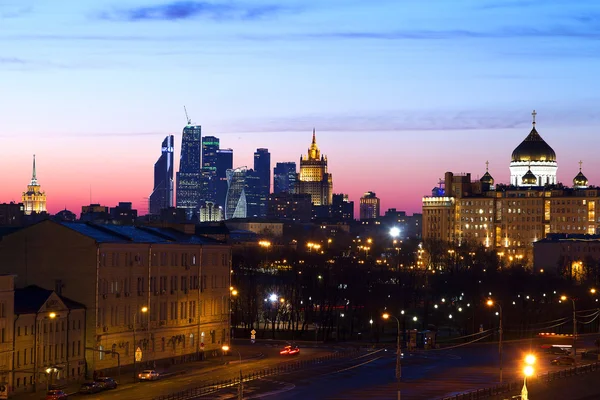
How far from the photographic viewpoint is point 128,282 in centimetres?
10044

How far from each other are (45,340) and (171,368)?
45.5ft

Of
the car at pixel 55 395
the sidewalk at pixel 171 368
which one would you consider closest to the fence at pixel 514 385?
the sidewalk at pixel 171 368

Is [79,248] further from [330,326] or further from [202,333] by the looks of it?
[330,326]

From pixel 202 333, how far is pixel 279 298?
190 ft

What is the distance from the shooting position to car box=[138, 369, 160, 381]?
300 feet

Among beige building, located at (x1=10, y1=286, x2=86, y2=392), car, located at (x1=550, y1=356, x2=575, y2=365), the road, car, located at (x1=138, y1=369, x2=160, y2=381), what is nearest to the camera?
beige building, located at (x1=10, y1=286, x2=86, y2=392)

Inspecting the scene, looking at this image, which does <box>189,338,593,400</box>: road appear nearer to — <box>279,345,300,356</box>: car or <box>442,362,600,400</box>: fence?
<box>442,362,600,400</box>: fence

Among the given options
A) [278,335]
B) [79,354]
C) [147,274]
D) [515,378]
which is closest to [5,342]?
[79,354]

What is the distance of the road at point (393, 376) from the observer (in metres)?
87.1

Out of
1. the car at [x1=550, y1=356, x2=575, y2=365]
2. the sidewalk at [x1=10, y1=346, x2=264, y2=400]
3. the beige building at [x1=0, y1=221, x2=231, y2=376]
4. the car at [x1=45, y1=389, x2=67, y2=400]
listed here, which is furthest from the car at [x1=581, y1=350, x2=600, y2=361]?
the car at [x1=45, y1=389, x2=67, y2=400]

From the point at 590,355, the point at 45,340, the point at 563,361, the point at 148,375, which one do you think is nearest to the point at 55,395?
the point at 45,340

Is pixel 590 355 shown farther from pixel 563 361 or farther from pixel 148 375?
pixel 148 375

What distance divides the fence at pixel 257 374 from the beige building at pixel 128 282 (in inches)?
340

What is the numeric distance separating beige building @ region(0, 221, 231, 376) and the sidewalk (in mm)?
1219
